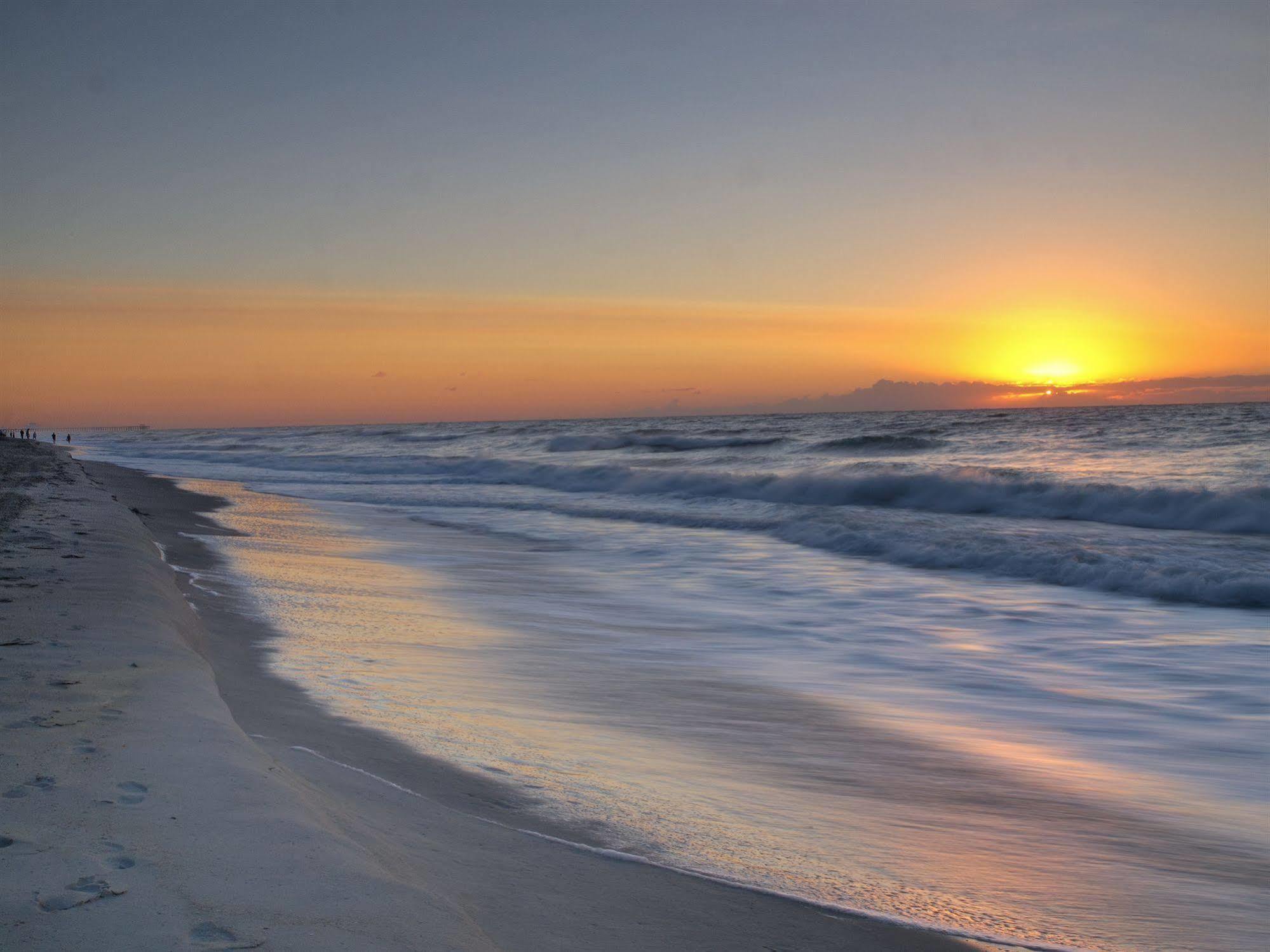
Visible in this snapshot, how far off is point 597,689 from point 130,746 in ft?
8.73

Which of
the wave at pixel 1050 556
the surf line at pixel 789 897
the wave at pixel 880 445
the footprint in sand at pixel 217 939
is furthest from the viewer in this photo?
the wave at pixel 880 445

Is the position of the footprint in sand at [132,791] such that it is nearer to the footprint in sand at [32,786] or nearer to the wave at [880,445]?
the footprint in sand at [32,786]

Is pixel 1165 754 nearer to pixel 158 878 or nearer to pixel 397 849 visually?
pixel 397 849

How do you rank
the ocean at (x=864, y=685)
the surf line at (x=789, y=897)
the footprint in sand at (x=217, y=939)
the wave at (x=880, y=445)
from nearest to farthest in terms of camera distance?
the footprint in sand at (x=217, y=939) < the surf line at (x=789, y=897) < the ocean at (x=864, y=685) < the wave at (x=880, y=445)

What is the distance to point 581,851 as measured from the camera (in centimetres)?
295

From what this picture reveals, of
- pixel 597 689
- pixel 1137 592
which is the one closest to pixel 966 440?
pixel 1137 592

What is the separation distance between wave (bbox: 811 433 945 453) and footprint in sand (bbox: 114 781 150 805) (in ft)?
99.5

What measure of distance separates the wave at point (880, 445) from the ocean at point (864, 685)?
1650 cm

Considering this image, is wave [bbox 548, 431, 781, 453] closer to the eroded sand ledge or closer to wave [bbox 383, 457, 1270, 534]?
wave [bbox 383, 457, 1270, 534]

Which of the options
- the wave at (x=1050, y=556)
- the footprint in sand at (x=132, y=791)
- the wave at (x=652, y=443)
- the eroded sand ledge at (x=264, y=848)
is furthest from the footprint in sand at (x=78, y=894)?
the wave at (x=652, y=443)

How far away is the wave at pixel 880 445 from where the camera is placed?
106 ft

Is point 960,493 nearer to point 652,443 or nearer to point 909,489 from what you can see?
point 909,489

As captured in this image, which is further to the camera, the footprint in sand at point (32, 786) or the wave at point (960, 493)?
the wave at point (960, 493)

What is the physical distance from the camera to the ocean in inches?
120
